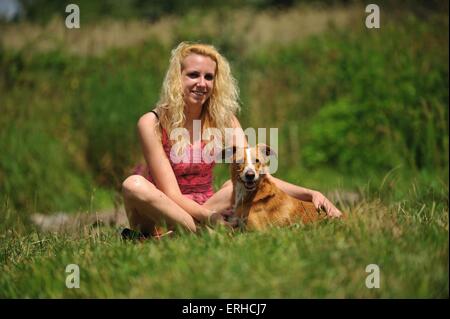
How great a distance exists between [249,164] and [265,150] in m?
0.20

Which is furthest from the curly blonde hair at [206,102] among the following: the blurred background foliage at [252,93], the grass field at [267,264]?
the blurred background foliage at [252,93]

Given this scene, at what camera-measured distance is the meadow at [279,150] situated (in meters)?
3.37

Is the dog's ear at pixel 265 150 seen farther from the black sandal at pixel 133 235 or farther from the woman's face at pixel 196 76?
the black sandal at pixel 133 235

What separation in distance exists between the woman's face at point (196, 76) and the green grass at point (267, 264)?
1.13 meters

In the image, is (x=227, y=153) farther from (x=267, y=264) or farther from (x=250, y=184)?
(x=267, y=264)

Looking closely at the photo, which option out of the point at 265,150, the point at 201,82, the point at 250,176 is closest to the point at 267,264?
the point at 250,176

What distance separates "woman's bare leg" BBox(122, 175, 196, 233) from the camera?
4.47m

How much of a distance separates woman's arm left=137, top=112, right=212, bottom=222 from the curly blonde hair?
12cm

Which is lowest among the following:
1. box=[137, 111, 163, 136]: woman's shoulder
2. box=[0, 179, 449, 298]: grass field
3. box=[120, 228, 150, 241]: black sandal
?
box=[120, 228, 150, 241]: black sandal

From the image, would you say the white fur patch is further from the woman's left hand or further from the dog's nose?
the woman's left hand

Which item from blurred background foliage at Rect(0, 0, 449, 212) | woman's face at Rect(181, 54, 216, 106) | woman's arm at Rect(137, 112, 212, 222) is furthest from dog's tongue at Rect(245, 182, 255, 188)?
blurred background foliage at Rect(0, 0, 449, 212)
